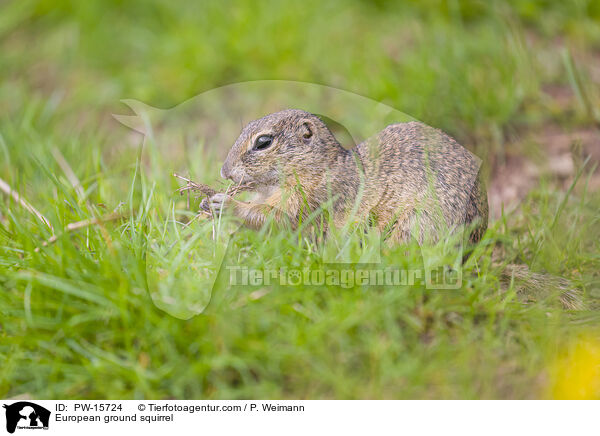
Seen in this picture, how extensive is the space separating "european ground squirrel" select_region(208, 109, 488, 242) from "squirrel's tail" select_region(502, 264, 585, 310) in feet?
0.79

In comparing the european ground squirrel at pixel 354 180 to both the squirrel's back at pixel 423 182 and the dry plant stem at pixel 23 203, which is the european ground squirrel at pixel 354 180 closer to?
the squirrel's back at pixel 423 182

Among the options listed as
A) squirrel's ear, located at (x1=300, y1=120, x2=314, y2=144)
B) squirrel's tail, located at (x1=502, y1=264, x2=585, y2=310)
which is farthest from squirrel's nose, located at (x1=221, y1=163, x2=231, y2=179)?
squirrel's tail, located at (x1=502, y1=264, x2=585, y2=310)

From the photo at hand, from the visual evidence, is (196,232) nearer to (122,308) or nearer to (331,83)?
(122,308)

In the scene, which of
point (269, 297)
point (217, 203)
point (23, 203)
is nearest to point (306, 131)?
point (217, 203)

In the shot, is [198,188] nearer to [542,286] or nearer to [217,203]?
[217,203]

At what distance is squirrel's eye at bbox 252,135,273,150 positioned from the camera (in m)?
2.50

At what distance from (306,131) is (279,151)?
15 cm
